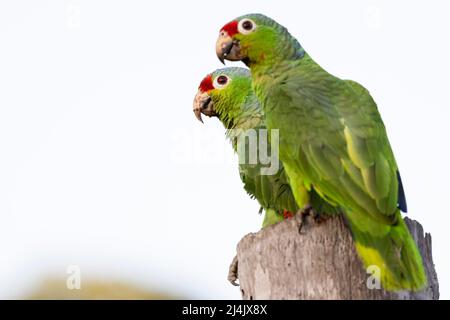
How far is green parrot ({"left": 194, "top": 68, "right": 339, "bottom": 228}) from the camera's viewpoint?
21.8 ft

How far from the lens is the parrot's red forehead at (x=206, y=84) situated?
782cm

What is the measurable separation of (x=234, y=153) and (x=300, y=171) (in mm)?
1991

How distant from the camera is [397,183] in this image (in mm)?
5070

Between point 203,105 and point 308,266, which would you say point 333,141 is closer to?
point 308,266

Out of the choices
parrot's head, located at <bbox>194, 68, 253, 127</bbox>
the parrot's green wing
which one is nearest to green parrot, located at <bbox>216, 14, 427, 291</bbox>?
the parrot's green wing

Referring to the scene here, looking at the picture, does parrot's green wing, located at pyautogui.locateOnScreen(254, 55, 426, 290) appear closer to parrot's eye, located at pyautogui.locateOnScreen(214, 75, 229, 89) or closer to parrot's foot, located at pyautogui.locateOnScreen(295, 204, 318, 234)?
parrot's foot, located at pyautogui.locateOnScreen(295, 204, 318, 234)

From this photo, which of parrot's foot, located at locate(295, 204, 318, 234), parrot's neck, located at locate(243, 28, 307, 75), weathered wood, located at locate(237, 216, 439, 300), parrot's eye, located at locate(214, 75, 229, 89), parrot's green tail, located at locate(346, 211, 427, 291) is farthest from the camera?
parrot's eye, located at locate(214, 75, 229, 89)

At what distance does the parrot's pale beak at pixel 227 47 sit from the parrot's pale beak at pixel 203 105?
1110 mm

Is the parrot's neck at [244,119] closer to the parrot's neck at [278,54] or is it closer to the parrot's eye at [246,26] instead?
the parrot's neck at [278,54]

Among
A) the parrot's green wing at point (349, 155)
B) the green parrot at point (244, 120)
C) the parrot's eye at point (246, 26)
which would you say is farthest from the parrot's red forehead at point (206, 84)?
the parrot's green wing at point (349, 155)

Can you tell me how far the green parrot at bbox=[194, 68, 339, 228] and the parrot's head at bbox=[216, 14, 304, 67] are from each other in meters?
0.79

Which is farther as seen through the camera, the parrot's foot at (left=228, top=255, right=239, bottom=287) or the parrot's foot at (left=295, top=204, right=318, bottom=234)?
the parrot's foot at (left=228, top=255, right=239, bottom=287)
